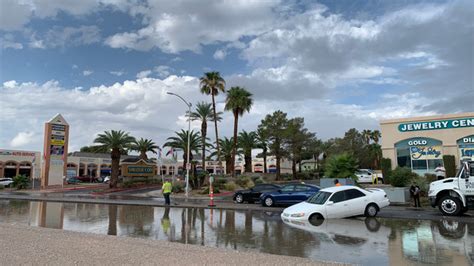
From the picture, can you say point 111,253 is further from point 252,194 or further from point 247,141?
point 247,141

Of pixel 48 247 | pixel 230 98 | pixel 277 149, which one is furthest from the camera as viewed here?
pixel 277 149

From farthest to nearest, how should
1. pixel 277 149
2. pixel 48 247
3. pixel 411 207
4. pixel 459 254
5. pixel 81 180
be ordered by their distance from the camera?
pixel 81 180 → pixel 277 149 → pixel 411 207 → pixel 48 247 → pixel 459 254

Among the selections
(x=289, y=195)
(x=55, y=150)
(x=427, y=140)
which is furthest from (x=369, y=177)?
(x=55, y=150)

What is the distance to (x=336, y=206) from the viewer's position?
14.3m

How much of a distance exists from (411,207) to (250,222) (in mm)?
10609

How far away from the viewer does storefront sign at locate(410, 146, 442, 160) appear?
102ft

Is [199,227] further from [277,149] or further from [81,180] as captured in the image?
[81,180]

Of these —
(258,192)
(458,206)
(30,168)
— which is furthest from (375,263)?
(30,168)

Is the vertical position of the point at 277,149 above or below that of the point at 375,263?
above

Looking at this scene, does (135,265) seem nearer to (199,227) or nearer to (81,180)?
(199,227)

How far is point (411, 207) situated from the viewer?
20.0m

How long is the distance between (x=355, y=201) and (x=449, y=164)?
64.5 ft

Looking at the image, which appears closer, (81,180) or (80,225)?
(80,225)

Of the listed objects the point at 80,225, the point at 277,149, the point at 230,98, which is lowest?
the point at 80,225
